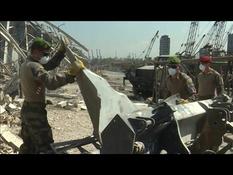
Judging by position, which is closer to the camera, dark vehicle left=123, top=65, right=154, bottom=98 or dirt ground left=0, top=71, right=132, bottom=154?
dirt ground left=0, top=71, right=132, bottom=154

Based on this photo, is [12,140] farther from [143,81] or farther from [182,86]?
[143,81]

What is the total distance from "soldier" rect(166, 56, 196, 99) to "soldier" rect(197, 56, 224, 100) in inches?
23.1

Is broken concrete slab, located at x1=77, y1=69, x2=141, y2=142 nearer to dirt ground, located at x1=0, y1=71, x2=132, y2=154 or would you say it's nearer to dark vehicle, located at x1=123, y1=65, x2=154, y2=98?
dirt ground, located at x1=0, y1=71, x2=132, y2=154

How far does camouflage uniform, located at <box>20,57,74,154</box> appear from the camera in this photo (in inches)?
212

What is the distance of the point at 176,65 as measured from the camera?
7.85 metres

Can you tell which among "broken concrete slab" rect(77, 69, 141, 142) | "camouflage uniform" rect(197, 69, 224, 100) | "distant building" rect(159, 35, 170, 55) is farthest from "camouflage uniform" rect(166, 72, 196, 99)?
"distant building" rect(159, 35, 170, 55)

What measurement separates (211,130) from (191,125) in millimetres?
285

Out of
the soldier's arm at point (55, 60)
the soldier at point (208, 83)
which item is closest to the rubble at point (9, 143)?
the soldier's arm at point (55, 60)

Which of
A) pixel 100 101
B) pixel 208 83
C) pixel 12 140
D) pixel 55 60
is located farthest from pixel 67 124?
pixel 100 101

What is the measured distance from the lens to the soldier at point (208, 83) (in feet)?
27.2

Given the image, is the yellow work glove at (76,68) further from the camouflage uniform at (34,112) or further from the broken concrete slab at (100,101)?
the camouflage uniform at (34,112)

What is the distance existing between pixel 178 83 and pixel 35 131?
3379 mm
